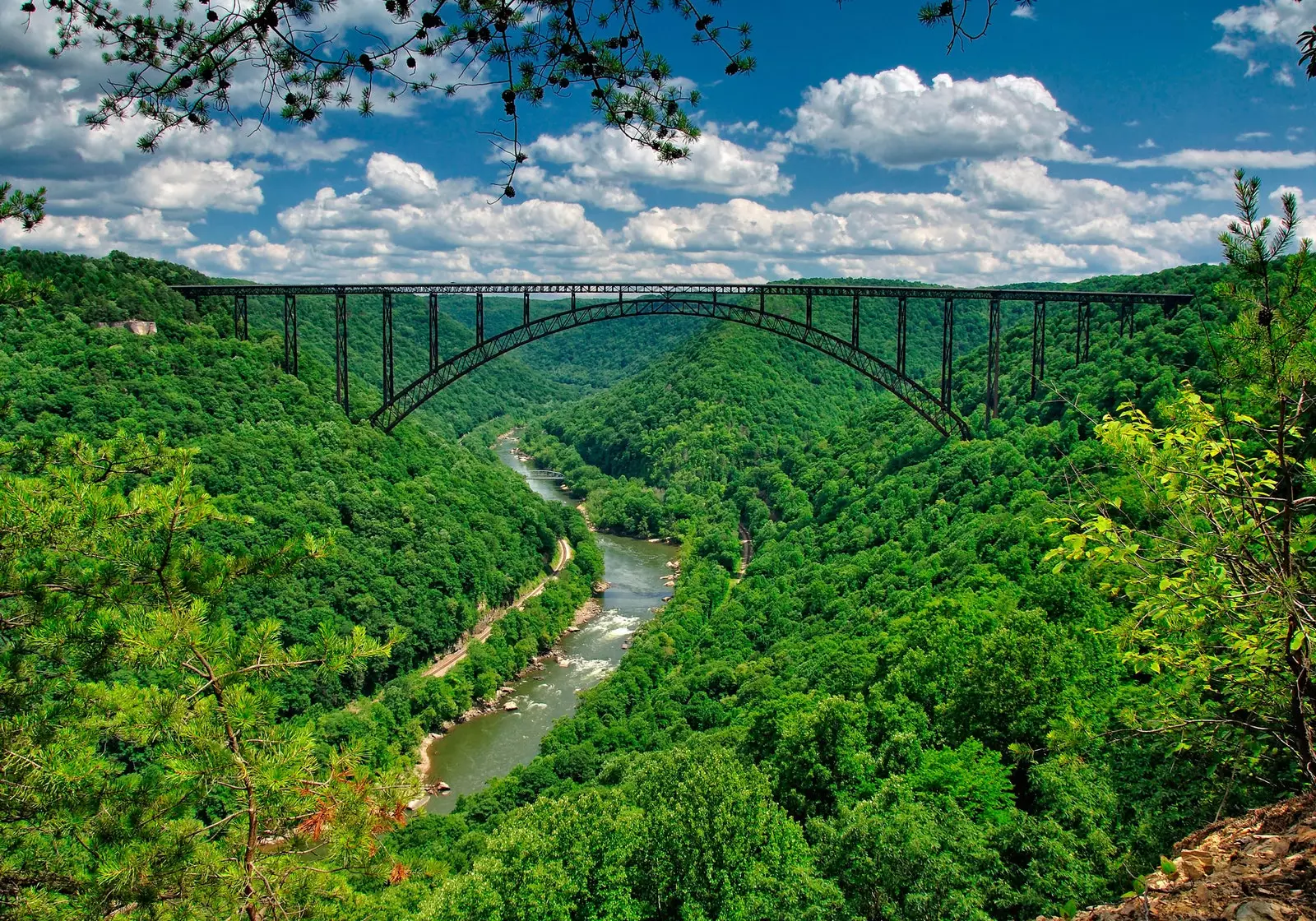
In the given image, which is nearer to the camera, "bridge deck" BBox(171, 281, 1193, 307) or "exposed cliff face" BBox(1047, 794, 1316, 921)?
"exposed cliff face" BBox(1047, 794, 1316, 921)

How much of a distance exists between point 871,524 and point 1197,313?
11026mm

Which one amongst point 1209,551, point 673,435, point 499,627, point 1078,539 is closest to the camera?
point 1209,551

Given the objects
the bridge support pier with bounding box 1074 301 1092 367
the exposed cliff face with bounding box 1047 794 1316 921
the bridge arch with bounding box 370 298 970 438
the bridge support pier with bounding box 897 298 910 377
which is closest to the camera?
the exposed cliff face with bounding box 1047 794 1316 921

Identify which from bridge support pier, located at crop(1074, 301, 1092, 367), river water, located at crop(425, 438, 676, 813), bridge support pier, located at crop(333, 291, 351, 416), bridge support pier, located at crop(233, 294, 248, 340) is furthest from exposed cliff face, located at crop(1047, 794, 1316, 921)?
bridge support pier, located at crop(233, 294, 248, 340)

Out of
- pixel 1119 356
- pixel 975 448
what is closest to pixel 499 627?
pixel 975 448

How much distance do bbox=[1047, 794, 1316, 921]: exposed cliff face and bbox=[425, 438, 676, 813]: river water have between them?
18.0 meters

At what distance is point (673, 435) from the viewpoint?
52594 mm

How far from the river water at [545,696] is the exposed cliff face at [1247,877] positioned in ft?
59.2

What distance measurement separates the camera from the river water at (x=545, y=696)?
2134 centimetres

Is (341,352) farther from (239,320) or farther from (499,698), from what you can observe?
(499,698)

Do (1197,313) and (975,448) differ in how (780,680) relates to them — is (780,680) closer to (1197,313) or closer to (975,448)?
(975,448)

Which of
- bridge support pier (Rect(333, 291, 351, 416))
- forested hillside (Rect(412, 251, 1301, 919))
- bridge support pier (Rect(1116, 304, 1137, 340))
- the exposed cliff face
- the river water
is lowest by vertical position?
the river water

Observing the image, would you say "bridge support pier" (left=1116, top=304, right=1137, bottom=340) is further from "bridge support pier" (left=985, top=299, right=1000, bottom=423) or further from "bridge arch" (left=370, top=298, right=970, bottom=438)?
"bridge arch" (left=370, top=298, right=970, bottom=438)

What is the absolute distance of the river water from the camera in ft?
70.0
